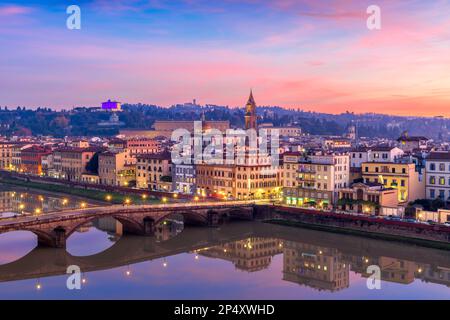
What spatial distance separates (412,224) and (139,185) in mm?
33780

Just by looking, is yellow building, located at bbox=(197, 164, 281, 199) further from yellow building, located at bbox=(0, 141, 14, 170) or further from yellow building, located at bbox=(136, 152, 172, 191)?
yellow building, located at bbox=(0, 141, 14, 170)

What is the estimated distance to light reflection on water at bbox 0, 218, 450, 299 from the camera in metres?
25.8

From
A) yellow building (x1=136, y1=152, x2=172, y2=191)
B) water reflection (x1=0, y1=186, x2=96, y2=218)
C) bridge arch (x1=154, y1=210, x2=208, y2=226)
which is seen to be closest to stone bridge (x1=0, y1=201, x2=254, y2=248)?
bridge arch (x1=154, y1=210, x2=208, y2=226)

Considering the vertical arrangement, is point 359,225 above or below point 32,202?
above

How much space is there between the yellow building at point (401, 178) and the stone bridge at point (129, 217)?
31.9ft

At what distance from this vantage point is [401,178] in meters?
42.6

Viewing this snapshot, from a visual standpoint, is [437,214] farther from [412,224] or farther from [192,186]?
[192,186]

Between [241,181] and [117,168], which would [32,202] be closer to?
[117,168]

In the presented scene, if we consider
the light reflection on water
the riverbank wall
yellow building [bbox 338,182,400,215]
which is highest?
yellow building [bbox 338,182,400,215]

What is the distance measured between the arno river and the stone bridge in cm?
81

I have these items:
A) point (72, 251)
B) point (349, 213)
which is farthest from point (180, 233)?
point (349, 213)

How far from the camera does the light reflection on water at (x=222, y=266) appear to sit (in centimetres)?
2584

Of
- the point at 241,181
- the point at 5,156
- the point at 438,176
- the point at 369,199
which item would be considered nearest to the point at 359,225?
the point at 369,199

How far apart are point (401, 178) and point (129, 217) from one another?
1979cm
